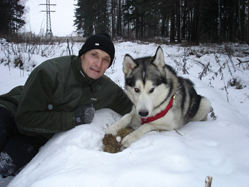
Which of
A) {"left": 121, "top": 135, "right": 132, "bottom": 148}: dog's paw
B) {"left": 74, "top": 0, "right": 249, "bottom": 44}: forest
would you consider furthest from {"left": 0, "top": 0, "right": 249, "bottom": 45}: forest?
{"left": 121, "top": 135, "right": 132, "bottom": 148}: dog's paw

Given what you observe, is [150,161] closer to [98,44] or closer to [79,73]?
[79,73]

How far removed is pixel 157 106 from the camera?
2.41 m

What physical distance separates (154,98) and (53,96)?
4.78 feet

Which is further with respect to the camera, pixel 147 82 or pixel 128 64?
pixel 128 64

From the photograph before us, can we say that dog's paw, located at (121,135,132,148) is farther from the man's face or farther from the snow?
the man's face

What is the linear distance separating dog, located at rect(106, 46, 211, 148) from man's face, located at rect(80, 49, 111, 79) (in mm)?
367

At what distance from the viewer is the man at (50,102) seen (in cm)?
215

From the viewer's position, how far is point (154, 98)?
7.28 ft

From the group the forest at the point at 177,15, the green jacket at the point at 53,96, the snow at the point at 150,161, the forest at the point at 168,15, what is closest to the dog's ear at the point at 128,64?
the green jacket at the point at 53,96

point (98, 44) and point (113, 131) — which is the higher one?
point (98, 44)

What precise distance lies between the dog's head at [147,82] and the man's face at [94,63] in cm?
38

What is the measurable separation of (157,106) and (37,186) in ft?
5.74

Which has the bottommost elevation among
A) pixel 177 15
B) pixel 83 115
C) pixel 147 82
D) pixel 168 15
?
pixel 83 115

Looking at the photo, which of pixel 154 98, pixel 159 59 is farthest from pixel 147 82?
pixel 159 59
